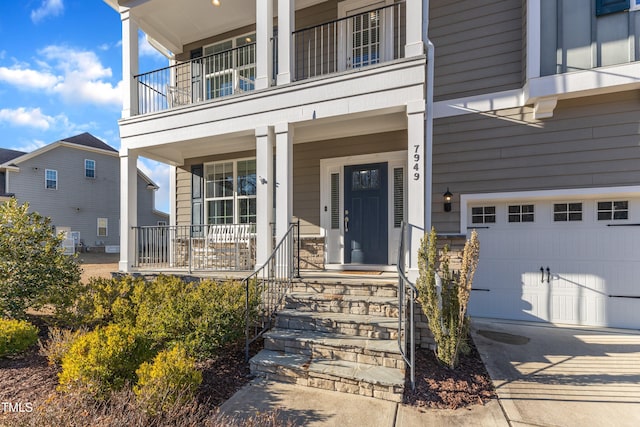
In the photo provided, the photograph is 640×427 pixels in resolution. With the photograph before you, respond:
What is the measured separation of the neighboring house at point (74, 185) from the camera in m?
16.2

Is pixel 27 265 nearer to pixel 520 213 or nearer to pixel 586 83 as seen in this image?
pixel 520 213

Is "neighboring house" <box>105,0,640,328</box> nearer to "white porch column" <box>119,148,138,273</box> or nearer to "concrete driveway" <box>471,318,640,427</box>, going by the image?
"white porch column" <box>119,148,138,273</box>

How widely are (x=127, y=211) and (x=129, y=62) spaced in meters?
3.07

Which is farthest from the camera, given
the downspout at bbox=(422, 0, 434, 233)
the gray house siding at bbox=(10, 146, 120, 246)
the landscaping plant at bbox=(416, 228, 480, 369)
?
the gray house siding at bbox=(10, 146, 120, 246)

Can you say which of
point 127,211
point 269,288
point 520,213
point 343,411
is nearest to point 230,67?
point 127,211

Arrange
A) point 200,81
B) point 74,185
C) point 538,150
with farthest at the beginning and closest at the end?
point 74,185 → point 200,81 → point 538,150

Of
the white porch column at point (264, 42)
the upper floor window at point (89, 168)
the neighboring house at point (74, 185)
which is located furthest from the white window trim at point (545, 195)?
the upper floor window at point (89, 168)

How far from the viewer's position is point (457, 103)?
559 centimetres

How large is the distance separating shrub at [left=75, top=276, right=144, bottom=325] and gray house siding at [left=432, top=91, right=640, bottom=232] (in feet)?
17.0

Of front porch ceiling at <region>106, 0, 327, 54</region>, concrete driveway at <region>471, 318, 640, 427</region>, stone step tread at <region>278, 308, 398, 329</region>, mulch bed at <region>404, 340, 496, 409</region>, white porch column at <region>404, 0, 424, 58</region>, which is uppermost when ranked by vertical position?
front porch ceiling at <region>106, 0, 327, 54</region>

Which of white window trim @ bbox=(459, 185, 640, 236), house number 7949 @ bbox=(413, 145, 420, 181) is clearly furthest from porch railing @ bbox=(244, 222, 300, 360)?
white window trim @ bbox=(459, 185, 640, 236)

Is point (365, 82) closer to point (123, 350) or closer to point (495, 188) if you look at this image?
point (495, 188)

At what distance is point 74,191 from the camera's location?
59.2ft

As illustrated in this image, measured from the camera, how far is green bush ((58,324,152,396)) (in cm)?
259
